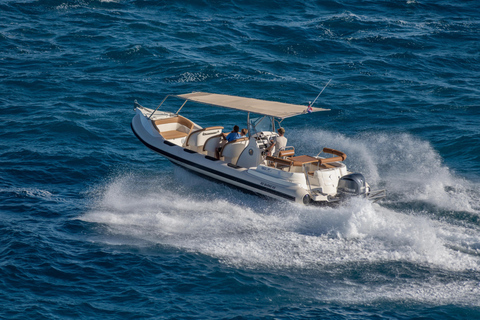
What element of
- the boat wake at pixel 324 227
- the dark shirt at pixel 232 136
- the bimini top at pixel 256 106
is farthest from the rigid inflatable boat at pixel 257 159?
the boat wake at pixel 324 227

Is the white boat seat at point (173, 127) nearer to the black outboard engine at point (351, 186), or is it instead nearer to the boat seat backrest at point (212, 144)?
the boat seat backrest at point (212, 144)

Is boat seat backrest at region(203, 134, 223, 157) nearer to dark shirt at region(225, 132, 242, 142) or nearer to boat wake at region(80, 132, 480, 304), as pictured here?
dark shirt at region(225, 132, 242, 142)

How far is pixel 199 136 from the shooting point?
1509 cm

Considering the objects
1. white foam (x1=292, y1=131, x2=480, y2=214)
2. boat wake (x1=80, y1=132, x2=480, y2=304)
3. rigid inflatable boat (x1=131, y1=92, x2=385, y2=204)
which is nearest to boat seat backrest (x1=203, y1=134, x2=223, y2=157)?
rigid inflatable boat (x1=131, y1=92, x2=385, y2=204)

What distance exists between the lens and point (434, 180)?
14.7 metres

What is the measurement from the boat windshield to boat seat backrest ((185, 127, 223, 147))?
1.12 metres

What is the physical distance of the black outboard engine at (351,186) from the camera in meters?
12.8

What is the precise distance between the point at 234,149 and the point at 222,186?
38.5 inches

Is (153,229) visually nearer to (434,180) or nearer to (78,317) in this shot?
(78,317)

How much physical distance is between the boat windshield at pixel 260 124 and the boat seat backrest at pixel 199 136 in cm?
112

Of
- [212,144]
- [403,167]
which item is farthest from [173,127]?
[403,167]

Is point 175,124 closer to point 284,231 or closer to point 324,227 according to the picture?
point 284,231

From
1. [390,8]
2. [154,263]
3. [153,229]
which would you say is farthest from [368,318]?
[390,8]

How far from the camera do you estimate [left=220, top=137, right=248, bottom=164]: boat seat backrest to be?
14.4 meters
